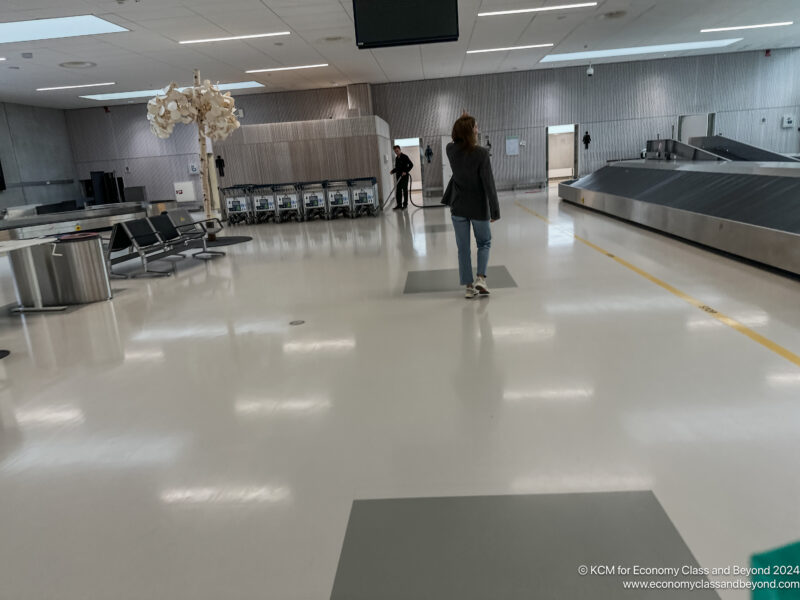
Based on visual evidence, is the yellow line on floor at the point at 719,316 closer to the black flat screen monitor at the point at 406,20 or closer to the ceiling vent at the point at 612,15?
the black flat screen monitor at the point at 406,20

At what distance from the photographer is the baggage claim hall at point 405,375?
79.5 inches

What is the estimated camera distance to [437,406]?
3.22 m

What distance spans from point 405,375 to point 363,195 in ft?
40.2

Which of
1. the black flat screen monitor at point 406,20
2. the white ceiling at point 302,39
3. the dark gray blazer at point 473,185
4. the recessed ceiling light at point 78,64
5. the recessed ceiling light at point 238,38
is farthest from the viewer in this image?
the recessed ceiling light at point 78,64

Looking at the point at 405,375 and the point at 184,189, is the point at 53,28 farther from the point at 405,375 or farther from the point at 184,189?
the point at 184,189

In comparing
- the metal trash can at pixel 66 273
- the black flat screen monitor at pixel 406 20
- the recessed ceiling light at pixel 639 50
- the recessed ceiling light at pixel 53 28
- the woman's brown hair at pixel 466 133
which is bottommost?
the metal trash can at pixel 66 273

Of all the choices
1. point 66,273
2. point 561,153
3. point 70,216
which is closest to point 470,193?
point 66,273

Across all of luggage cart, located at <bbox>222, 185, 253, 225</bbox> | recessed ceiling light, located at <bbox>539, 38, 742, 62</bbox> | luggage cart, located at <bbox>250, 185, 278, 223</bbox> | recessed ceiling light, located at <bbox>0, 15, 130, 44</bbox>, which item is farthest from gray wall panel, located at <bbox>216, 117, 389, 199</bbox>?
recessed ceiling light, located at <bbox>539, 38, 742, 62</bbox>

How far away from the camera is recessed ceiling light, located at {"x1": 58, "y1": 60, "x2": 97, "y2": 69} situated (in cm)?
1355

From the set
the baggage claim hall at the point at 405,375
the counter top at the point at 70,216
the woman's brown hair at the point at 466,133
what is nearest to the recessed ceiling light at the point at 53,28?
the baggage claim hall at the point at 405,375

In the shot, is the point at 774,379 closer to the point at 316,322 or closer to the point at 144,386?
the point at 316,322

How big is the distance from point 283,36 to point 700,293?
36.8 ft

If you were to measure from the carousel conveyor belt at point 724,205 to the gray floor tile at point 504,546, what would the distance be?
4.84 meters

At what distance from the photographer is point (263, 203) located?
15461 millimetres
